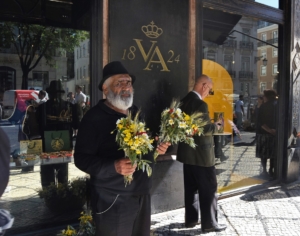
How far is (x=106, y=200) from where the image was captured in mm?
2609

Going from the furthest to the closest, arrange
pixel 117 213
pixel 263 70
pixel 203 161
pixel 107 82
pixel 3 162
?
pixel 263 70 < pixel 203 161 < pixel 107 82 < pixel 117 213 < pixel 3 162

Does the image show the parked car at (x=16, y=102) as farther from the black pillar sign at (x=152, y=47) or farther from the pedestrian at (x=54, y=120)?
the black pillar sign at (x=152, y=47)

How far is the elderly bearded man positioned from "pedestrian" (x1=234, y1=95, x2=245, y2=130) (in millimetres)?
3542

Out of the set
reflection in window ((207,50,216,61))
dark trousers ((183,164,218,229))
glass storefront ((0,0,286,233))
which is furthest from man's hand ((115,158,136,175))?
reflection in window ((207,50,216,61))

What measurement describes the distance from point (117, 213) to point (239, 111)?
400cm

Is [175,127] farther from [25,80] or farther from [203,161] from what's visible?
[25,80]

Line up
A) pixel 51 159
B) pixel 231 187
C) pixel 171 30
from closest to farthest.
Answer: pixel 51 159, pixel 171 30, pixel 231 187

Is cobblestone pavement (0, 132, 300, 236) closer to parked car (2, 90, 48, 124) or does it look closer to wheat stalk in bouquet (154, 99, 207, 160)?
parked car (2, 90, 48, 124)

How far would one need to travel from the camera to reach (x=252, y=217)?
4.64 meters

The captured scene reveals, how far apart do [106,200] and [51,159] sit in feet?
6.25

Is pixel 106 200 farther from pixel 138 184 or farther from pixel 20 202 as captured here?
pixel 20 202

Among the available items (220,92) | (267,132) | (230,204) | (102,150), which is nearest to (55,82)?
(102,150)

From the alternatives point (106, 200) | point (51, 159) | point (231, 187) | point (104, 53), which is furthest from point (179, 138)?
point (231, 187)

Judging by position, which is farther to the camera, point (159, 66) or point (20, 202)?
point (159, 66)
